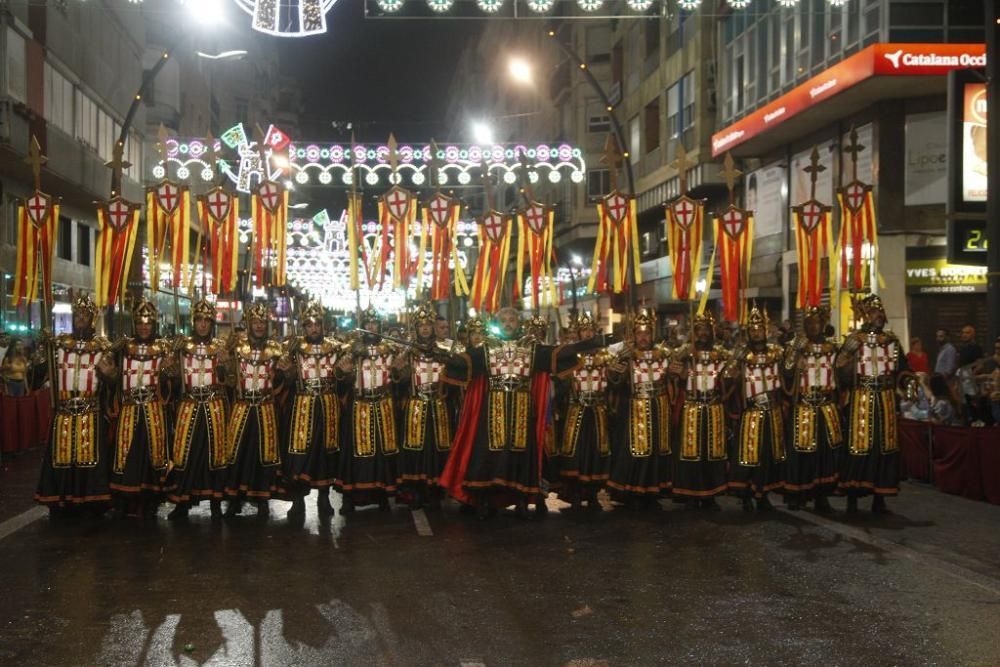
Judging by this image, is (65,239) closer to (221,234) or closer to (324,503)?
(221,234)

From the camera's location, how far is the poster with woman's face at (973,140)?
14250mm

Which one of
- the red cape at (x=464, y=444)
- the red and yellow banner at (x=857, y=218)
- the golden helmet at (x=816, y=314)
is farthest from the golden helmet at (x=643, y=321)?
the red and yellow banner at (x=857, y=218)

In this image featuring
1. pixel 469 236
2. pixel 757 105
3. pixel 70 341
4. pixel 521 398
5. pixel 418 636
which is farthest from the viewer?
pixel 469 236

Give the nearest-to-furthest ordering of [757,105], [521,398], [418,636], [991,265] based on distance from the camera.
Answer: [418,636] < [521,398] < [991,265] < [757,105]

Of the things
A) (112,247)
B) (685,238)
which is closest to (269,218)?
(112,247)

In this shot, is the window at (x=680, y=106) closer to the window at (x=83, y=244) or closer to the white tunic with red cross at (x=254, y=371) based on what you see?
the window at (x=83, y=244)

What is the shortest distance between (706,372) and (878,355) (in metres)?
1.65

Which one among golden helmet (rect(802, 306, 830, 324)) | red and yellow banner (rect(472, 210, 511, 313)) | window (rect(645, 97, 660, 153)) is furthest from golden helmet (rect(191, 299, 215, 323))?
window (rect(645, 97, 660, 153))

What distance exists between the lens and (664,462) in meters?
11.4

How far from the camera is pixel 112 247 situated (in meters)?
11.3

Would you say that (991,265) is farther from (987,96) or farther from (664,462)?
(664,462)

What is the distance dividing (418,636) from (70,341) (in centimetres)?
557

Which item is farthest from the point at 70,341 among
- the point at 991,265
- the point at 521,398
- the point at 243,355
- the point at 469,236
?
the point at 469,236

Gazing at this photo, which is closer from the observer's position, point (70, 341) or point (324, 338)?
point (70, 341)
